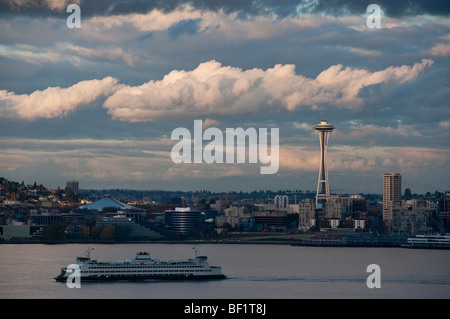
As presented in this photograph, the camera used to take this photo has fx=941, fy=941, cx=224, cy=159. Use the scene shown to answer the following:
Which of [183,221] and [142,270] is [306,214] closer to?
[183,221]

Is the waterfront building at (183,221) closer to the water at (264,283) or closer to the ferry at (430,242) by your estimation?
the ferry at (430,242)

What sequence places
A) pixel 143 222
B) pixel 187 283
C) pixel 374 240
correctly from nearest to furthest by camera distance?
pixel 187 283, pixel 374 240, pixel 143 222

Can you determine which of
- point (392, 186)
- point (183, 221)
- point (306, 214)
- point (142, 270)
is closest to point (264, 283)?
point (142, 270)

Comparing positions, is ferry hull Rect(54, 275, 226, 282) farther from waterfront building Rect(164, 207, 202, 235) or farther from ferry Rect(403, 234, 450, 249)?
waterfront building Rect(164, 207, 202, 235)

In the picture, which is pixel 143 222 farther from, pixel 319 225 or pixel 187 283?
pixel 187 283

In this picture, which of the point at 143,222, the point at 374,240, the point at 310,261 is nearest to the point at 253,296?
the point at 310,261
